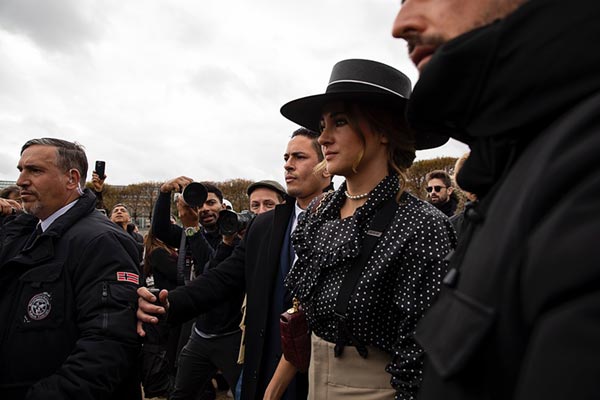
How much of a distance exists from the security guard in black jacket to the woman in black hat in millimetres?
1106

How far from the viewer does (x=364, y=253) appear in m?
1.79

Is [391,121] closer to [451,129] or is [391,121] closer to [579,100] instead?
[451,129]

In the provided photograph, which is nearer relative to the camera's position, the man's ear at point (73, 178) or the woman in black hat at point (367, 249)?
the woman in black hat at point (367, 249)

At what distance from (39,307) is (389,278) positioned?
1959 millimetres

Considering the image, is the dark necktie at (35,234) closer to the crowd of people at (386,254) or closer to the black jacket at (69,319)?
the crowd of people at (386,254)

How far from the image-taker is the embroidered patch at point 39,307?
2.41 meters

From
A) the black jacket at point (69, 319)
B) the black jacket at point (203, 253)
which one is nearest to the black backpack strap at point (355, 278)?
the black jacket at point (69, 319)

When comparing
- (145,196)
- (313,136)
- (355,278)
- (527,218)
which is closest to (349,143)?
(355,278)

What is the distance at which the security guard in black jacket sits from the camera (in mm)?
2270

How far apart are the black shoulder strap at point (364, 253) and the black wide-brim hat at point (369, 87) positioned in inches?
19.6

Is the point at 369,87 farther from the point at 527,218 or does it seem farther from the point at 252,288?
the point at 527,218

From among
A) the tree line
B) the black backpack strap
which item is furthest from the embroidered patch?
the tree line

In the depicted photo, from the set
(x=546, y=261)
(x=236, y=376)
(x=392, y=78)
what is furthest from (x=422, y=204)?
(x=236, y=376)

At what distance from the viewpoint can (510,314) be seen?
22.5 inches
